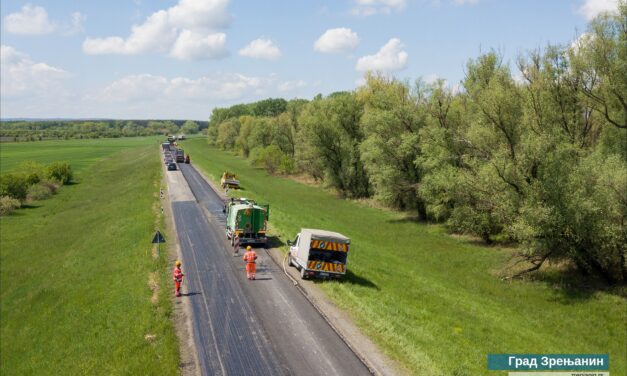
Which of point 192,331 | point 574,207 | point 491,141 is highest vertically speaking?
point 491,141

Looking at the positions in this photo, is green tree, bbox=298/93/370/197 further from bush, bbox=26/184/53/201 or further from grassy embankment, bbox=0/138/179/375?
bush, bbox=26/184/53/201

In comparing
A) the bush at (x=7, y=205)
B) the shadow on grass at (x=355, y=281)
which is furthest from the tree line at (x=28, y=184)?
the shadow on grass at (x=355, y=281)

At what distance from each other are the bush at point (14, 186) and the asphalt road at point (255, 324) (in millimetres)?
52240

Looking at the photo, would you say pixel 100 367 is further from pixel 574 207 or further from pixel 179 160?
pixel 179 160

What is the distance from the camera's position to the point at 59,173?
86250 mm

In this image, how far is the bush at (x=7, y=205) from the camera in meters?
62.4

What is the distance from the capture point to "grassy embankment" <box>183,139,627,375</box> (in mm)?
19438

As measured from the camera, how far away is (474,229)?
142 ft

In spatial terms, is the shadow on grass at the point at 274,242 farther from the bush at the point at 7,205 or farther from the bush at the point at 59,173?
the bush at the point at 59,173

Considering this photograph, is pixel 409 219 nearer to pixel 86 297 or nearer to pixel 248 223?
pixel 248 223

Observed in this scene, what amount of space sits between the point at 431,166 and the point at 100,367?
1522 inches

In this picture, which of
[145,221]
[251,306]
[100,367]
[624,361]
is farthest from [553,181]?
[145,221]

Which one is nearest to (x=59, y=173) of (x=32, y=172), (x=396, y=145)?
(x=32, y=172)

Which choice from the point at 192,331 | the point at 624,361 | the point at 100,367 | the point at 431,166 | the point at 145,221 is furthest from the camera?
the point at 431,166
